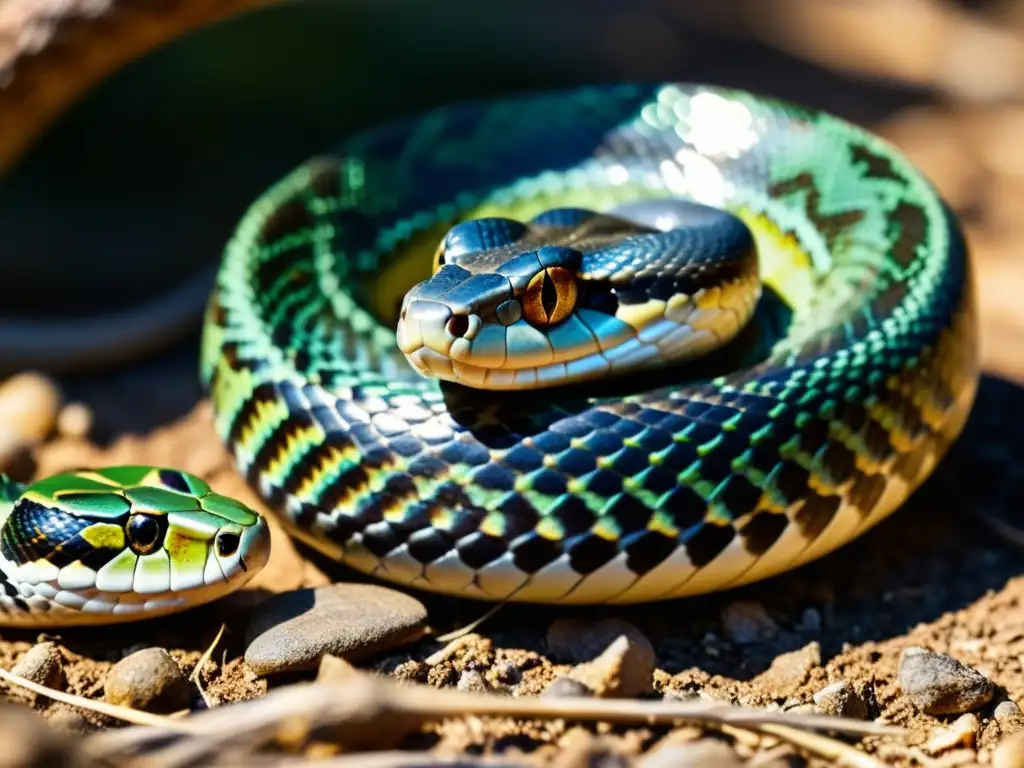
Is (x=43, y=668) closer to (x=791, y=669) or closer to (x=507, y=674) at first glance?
(x=507, y=674)

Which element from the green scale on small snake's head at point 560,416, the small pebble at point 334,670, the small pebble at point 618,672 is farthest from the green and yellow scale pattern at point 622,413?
the small pebble at point 334,670

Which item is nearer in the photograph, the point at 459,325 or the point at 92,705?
the point at 92,705

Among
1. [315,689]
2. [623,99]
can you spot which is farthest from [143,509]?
[623,99]

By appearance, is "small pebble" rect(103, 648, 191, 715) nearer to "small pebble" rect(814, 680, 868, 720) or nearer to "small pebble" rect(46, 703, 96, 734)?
"small pebble" rect(46, 703, 96, 734)

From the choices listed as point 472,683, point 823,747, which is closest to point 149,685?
point 472,683

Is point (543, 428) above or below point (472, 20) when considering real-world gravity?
below

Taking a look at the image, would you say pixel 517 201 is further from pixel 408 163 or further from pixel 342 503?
pixel 342 503
